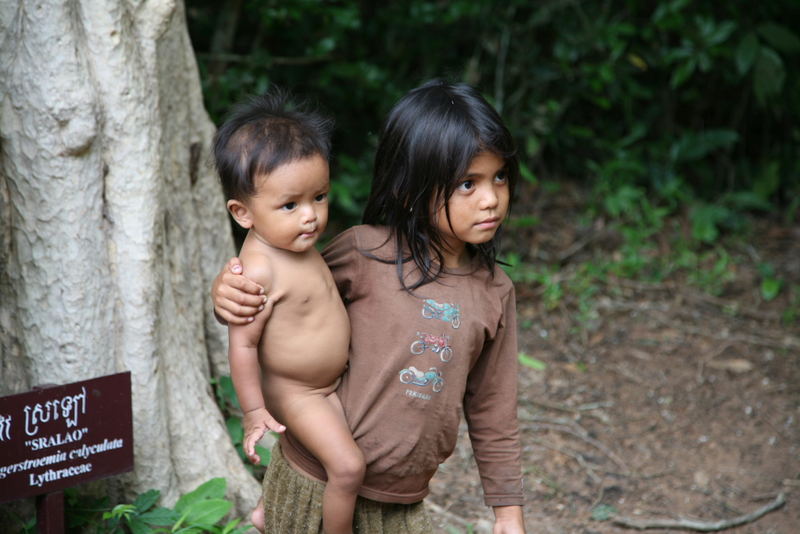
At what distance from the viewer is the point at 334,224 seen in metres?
5.28

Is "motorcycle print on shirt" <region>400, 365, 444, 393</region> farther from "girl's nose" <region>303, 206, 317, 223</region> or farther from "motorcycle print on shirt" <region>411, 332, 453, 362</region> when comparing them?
"girl's nose" <region>303, 206, 317, 223</region>

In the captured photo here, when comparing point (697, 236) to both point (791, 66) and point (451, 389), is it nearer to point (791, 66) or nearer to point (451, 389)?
point (791, 66)

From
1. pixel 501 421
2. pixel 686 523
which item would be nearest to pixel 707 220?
pixel 686 523

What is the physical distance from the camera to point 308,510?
83.4 inches

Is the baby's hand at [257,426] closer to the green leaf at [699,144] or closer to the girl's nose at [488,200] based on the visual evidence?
the girl's nose at [488,200]

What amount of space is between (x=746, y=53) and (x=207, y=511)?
435cm

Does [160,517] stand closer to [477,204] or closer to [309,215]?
[309,215]

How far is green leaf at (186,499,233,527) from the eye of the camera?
8.40 ft

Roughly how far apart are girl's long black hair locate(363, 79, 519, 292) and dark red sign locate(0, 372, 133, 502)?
34.8 inches

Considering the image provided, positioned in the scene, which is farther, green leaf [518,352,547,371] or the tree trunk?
green leaf [518,352,547,371]

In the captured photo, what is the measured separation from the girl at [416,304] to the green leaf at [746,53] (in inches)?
149

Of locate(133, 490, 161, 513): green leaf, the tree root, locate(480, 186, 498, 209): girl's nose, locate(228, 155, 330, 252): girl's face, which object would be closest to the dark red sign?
locate(133, 490, 161, 513): green leaf

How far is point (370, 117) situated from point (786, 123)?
3321mm

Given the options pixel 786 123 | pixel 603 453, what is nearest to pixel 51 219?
pixel 603 453
